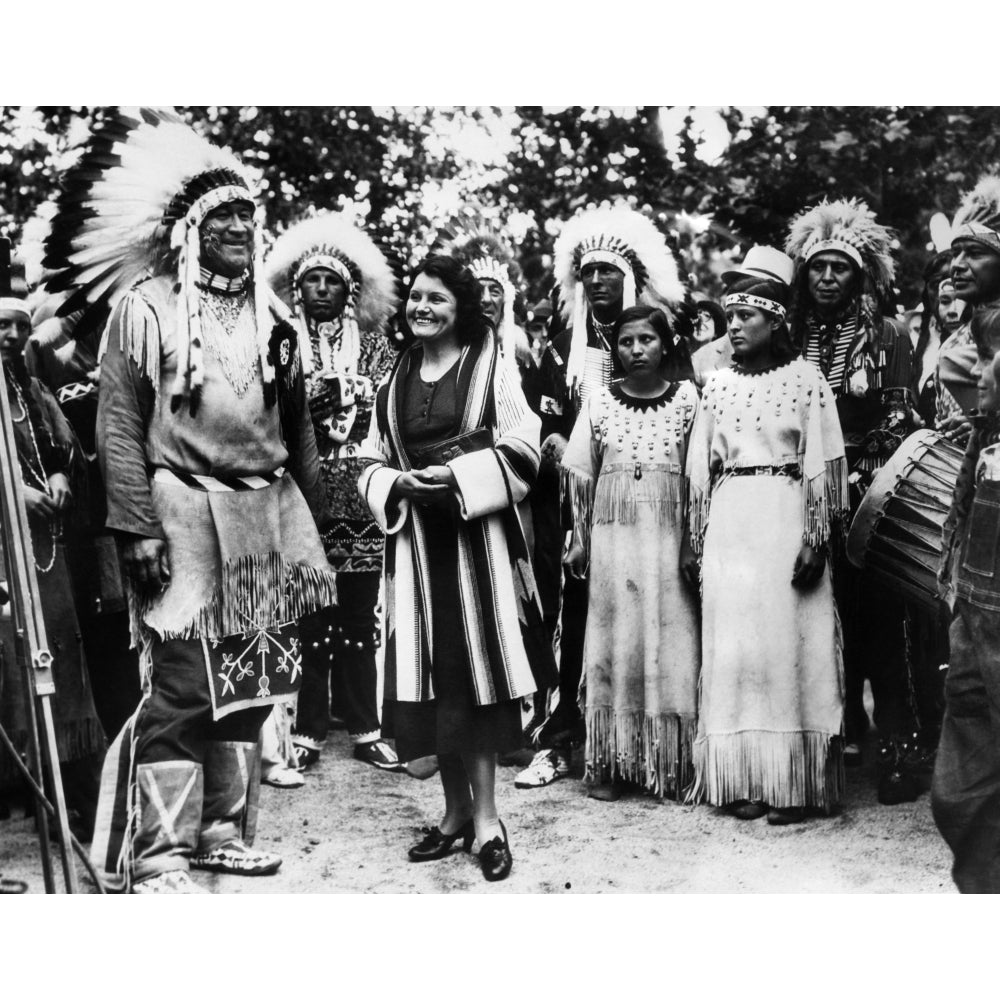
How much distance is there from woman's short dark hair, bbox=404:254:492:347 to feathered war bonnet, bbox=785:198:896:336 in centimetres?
108

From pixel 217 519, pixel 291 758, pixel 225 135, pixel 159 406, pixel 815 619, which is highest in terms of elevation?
pixel 225 135

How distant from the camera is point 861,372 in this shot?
15.6 feet

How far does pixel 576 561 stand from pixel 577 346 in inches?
29.4

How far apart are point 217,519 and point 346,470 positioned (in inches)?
19.2

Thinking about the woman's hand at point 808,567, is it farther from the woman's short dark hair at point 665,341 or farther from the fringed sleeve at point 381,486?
the fringed sleeve at point 381,486

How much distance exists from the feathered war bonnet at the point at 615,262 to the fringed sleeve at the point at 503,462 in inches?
10.2

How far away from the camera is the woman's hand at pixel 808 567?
15.3ft

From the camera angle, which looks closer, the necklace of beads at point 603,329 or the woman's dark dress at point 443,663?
the woman's dark dress at point 443,663

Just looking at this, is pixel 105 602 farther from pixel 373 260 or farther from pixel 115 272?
pixel 373 260

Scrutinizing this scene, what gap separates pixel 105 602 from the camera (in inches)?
187

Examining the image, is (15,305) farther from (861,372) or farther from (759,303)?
(861,372)

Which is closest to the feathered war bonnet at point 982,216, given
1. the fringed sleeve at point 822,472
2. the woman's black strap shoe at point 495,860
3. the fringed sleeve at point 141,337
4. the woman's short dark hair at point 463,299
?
the fringed sleeve at point 822,472

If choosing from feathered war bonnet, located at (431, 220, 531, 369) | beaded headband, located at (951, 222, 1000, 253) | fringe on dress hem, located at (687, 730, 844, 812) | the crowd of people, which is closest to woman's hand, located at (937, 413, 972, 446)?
the crowd of people

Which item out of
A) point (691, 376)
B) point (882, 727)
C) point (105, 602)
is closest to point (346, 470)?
point (105, 602)
